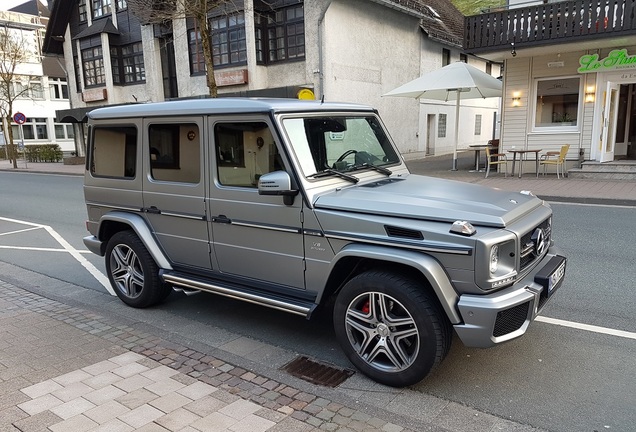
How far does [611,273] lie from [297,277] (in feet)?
13.7

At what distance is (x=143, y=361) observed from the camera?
13.0 ft

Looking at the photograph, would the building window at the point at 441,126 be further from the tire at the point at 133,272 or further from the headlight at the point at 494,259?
the headlight at the point at 494,259

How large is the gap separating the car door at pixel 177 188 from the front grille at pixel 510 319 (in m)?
2.57

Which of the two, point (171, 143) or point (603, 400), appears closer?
point (603, 400)

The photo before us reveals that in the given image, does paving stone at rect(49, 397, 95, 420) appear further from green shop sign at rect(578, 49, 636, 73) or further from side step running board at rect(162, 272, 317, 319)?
green shop sign at rect(578, 49, 636, 73)

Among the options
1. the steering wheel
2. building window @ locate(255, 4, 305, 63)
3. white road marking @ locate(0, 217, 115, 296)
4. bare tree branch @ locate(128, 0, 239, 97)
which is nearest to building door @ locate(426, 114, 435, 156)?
building window @ locate(255, 4, 305, 63)

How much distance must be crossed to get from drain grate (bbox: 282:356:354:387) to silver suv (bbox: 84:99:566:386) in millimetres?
188

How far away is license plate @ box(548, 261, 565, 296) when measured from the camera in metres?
3.48

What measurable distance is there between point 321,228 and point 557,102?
1510 centimetres

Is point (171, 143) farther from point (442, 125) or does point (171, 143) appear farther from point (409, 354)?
point (442, 125)

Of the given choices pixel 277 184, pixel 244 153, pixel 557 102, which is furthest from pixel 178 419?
pixel 557 102

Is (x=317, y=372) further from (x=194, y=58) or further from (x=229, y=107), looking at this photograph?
(x=194, y=58)

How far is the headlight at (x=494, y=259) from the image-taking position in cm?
305

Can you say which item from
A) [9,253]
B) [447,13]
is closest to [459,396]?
[9,253]
